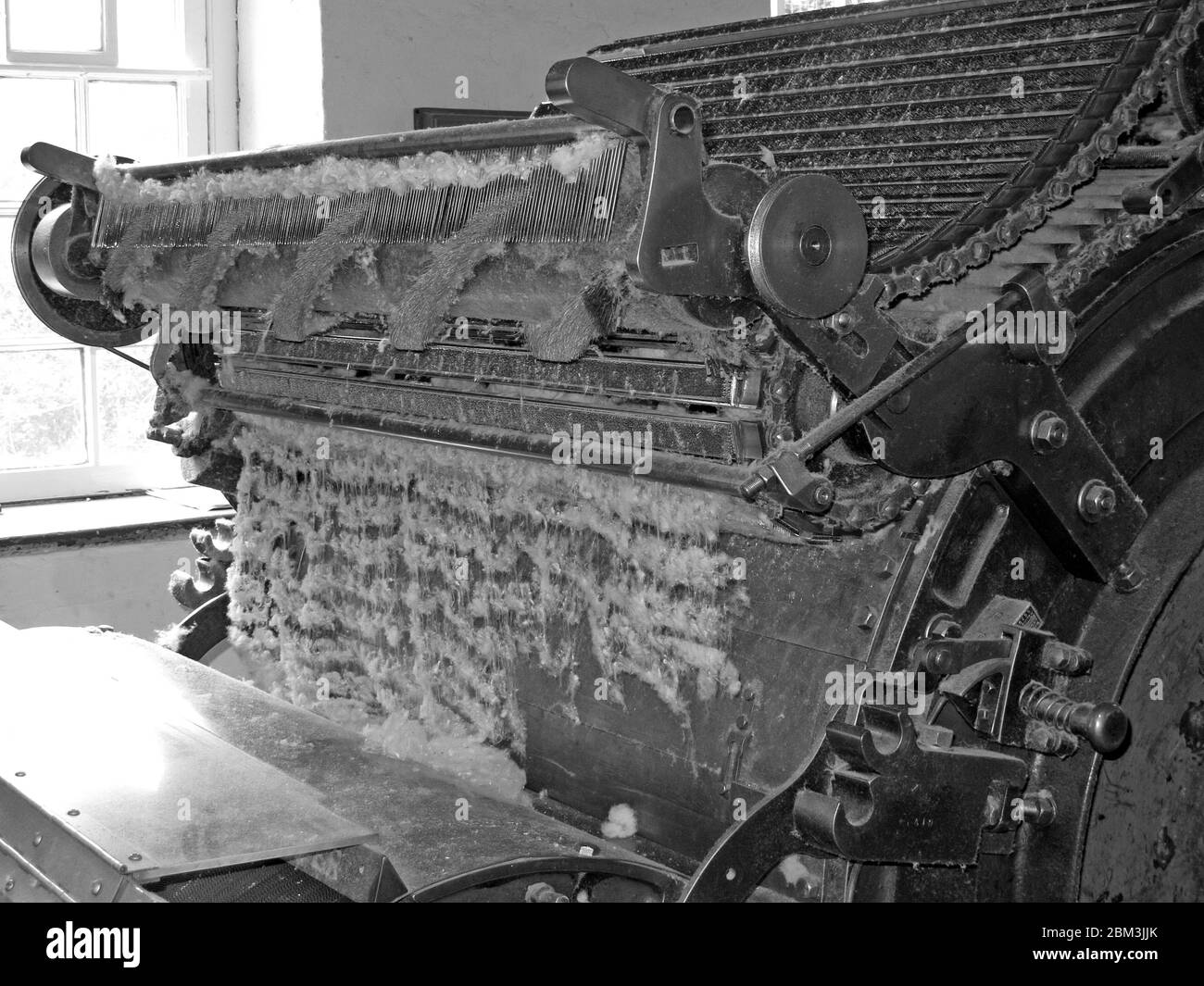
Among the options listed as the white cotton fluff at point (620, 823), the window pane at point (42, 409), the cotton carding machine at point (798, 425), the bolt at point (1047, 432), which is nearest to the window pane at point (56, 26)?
the window pane at point (42, 409)

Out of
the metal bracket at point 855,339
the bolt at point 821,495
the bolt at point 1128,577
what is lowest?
the bolt at point 1128,577

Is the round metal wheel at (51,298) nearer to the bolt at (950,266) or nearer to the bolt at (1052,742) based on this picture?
the bolt at (950,266)

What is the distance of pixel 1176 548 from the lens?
179 cm

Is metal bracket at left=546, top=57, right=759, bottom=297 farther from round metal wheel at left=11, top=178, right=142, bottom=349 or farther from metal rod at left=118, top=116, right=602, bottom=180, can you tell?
round metal wheel at left=11, top=178, right=142, bottom=349

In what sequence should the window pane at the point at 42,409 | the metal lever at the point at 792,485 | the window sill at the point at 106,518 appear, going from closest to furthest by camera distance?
the metal lever at the point at 792,485 → the window sill at the point at 106,518 → the window pane at the point at 42,409

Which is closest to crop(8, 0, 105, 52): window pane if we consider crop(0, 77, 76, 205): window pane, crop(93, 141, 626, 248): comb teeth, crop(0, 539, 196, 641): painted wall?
crop(0, 77, 76, 205): window pane

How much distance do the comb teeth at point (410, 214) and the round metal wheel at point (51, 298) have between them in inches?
5.1

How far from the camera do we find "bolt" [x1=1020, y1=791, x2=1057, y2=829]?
172 centimetres

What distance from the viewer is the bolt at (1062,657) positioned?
1685 millimetres

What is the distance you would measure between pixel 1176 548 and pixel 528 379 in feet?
3.07

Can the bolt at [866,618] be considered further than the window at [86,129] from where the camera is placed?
No

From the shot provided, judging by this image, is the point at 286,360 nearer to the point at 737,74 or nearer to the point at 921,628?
the point at 737,74

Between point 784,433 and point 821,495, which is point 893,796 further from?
point 784,433

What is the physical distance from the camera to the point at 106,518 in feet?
13.8
